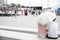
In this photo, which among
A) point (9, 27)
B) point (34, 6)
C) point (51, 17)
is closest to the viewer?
point (51, 17)

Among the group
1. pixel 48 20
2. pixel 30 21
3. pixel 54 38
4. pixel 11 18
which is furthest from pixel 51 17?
pixel 11 18

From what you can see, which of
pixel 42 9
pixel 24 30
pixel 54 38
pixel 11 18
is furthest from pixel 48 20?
pixel 11 18

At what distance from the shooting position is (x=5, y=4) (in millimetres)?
1169

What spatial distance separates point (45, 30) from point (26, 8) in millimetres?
383

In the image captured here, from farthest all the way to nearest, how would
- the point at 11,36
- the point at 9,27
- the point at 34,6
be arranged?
the point at 9,27 < the point at 34,6 < the point at 11,36

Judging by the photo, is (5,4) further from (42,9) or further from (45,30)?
(45,30)

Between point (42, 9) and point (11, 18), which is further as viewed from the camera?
point (11, 18)

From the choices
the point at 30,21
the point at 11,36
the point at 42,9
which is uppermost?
the point at 42,9

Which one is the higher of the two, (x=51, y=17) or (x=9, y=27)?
(x=51, y=17)

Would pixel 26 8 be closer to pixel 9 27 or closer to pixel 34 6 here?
pixel 34 6

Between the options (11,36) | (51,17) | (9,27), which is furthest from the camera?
(9,27)

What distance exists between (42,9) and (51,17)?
0.24m

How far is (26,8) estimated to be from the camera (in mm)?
1090

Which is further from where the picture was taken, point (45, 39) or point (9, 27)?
point (9, 27)
